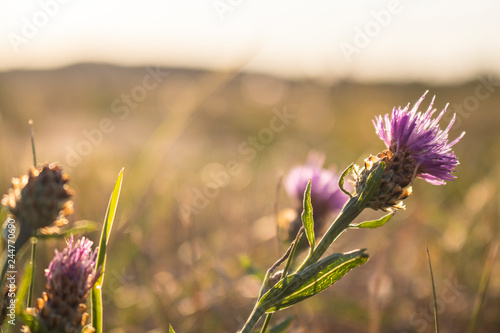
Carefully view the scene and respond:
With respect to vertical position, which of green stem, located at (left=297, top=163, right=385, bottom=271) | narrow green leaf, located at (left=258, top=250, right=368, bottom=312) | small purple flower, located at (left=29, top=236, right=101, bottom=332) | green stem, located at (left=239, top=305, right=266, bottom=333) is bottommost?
green stem, located at (left=239, top=305, right=266, bottom=333)

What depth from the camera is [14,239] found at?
1.27 metres

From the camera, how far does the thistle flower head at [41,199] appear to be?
117 cm

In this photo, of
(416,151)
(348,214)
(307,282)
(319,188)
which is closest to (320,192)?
(319,188)

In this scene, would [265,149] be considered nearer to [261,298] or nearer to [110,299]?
[110,299]

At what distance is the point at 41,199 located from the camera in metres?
1.17

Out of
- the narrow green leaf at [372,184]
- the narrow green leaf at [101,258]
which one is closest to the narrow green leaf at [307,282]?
the narrow green leaf at [372,184]

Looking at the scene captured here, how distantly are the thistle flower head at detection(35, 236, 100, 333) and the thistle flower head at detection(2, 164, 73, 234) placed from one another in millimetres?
122

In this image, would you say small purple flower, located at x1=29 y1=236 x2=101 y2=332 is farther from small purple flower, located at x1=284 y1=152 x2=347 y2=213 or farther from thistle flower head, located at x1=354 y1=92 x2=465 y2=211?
small purple flower, located at x1=284 y1=152 x2=347 y2=213

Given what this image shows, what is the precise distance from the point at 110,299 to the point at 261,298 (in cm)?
158

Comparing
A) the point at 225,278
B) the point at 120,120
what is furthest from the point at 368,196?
Answer: the point at 120,120

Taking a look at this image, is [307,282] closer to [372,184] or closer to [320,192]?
[372,184]

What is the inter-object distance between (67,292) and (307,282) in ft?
1.74

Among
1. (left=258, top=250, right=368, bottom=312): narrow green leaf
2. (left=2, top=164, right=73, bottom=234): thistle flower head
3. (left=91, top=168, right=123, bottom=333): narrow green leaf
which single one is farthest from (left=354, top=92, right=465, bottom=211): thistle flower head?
(left=2, top=164, right=73, bottom=234): thistle flower head

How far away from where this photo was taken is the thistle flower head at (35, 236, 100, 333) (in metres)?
1.06
